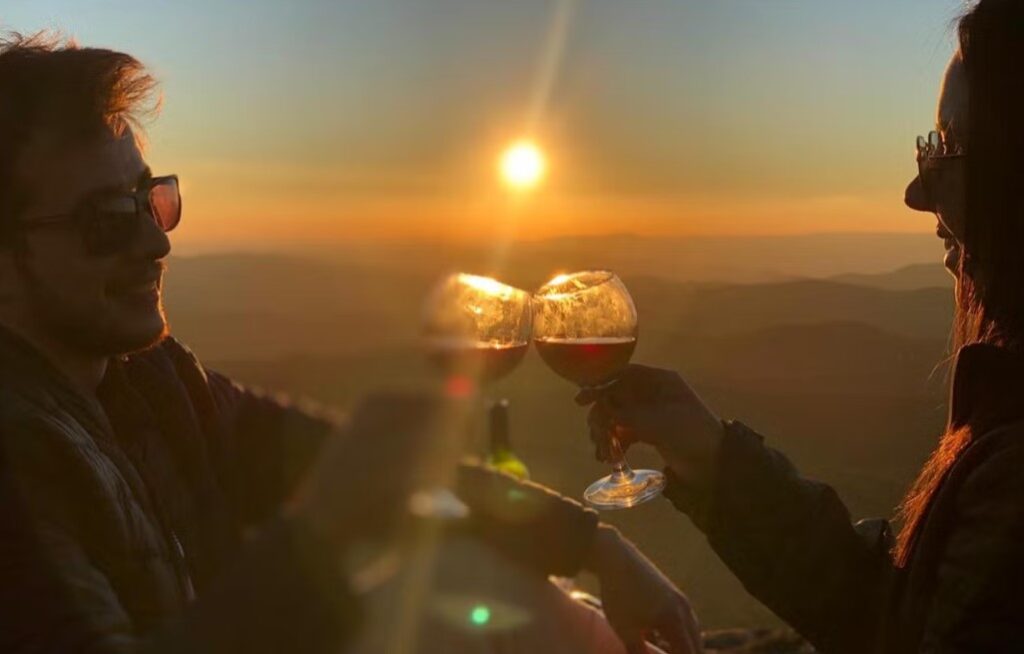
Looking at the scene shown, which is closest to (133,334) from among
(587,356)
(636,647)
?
(587,356)

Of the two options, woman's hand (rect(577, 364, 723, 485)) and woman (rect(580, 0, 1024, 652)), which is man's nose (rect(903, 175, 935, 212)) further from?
woman's hand (rect(577, 364, 723, 485))

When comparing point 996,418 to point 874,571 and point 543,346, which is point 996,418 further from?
point 543,346

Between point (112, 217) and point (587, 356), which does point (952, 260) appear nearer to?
point (587, 356)

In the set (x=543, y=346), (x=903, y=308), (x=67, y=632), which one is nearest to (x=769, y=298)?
(x=903, y=308)

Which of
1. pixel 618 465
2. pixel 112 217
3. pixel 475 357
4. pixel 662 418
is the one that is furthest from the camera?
pixel 618 465

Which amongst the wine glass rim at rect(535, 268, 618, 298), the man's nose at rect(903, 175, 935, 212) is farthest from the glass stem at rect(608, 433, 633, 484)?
the man's nose at rect(903, 175, 935, 212)

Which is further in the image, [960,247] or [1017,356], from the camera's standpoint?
[960,247]

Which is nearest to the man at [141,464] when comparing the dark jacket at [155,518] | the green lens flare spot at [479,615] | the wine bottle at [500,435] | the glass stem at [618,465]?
the dark jacket at [155,518]
